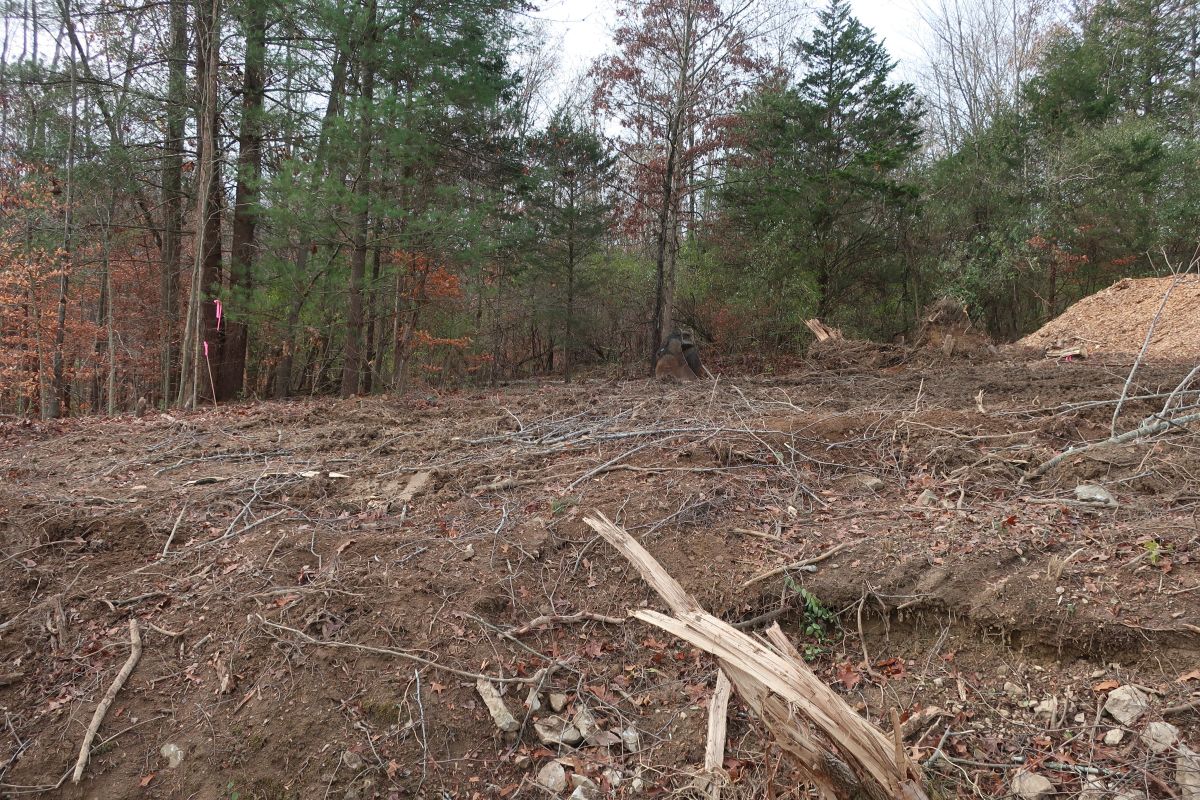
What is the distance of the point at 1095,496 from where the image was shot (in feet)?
14.0

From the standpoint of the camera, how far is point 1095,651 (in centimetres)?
315

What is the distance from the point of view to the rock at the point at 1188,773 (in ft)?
8.25

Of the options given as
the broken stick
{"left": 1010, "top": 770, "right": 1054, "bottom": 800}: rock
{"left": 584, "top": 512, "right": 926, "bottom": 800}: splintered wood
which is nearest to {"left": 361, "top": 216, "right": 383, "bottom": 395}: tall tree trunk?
the broken stick

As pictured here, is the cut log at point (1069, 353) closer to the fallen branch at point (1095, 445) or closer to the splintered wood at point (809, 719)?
the fallen branch at point (1095, 445)

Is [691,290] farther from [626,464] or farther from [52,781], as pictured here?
[52,781]

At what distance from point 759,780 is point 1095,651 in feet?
5.35

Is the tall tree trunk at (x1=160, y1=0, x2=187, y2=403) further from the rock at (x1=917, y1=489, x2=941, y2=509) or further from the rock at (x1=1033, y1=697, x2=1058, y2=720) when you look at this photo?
the rock at (x1=1033, y1=697, x2=1058, y2=720)

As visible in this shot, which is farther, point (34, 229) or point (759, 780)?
point (34, 229)

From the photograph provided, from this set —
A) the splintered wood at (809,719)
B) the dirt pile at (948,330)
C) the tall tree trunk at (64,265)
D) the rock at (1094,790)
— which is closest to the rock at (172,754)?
the splintered wood at (809,719)

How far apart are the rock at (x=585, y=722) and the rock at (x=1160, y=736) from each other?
2.25m

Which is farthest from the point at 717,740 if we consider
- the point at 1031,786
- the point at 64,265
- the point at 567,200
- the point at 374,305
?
the point at 567,200

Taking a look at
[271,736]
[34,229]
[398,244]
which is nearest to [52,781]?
[271,736]

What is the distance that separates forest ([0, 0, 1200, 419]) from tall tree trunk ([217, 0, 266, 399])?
73mm

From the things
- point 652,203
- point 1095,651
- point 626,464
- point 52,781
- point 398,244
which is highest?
point 652,203
